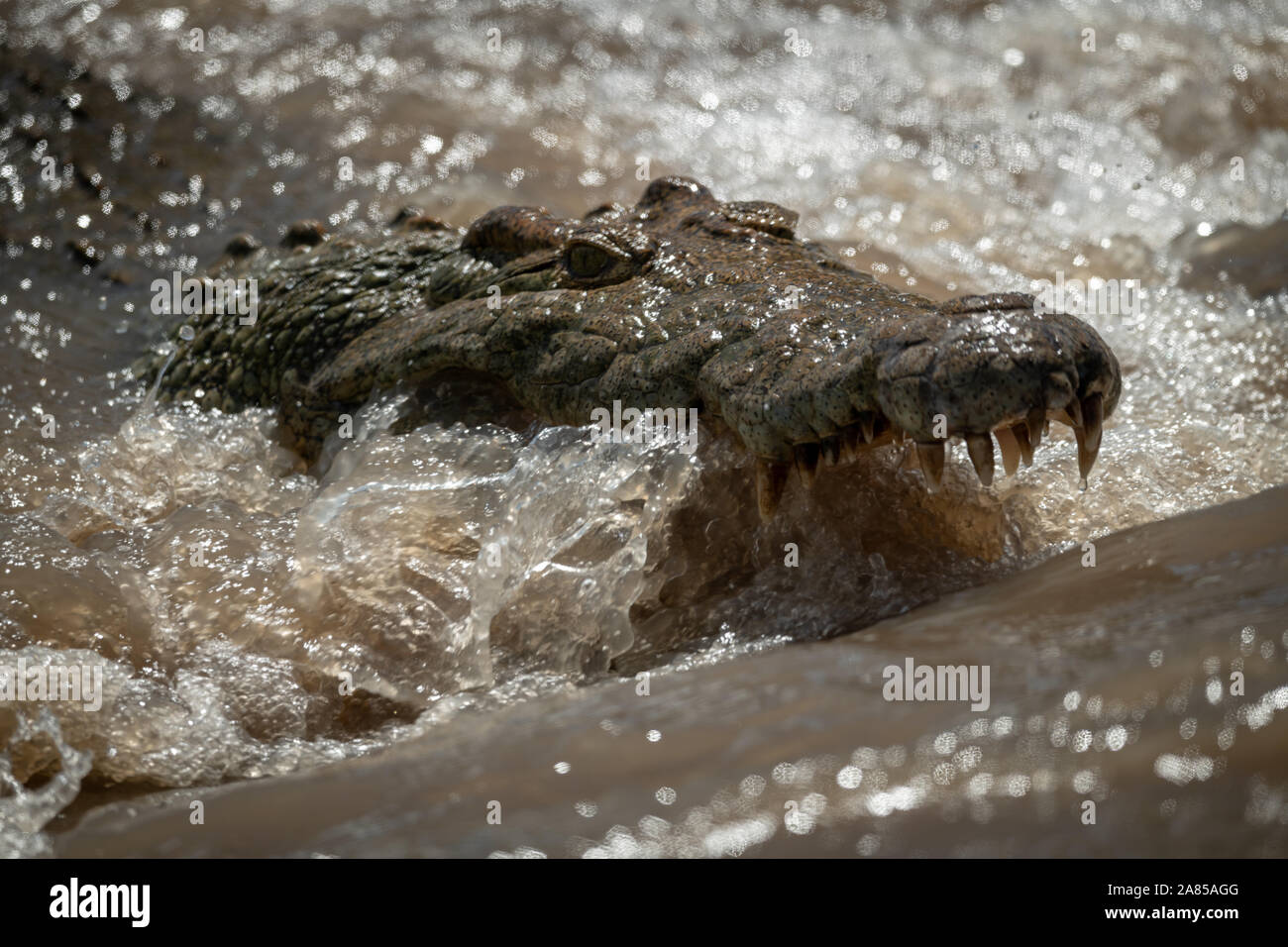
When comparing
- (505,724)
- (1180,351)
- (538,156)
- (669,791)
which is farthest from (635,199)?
(669,791)

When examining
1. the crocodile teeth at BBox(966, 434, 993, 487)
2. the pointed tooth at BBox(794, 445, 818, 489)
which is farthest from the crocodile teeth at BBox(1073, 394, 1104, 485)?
the pointed tooth at BBox(794, 445, 818, 489)

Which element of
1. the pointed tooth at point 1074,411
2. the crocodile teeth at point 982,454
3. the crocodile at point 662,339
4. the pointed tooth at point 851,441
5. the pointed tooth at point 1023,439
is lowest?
the crocodile teeth at point 982,454

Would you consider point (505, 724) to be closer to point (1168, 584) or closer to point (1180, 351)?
Answer: point (1168, 584)

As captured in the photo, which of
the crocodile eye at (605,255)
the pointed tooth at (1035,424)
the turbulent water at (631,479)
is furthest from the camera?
the crocodile eye at (605,255)

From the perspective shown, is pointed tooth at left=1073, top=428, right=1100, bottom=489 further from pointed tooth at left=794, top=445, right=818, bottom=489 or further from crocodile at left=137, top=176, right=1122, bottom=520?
pointed tooth at left=794, top=445, right=818, bottom=489

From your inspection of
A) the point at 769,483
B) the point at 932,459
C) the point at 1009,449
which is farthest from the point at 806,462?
the point at 1009,449

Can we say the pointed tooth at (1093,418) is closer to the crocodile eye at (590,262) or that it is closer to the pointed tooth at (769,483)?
the pointed tooth at (769,483)

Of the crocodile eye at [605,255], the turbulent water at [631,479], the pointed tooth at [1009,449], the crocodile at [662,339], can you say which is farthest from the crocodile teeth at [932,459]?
the crocodile eye at [605,255]
